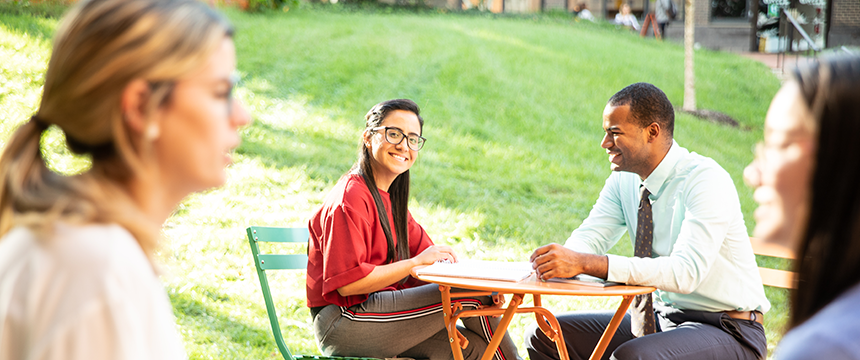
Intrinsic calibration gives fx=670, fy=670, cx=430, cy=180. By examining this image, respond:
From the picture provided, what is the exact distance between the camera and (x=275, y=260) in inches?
141

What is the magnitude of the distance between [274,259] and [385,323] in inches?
29.9

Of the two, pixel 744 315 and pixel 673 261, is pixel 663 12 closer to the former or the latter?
pixel 744 315

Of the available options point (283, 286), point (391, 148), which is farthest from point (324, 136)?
point (391, 148)

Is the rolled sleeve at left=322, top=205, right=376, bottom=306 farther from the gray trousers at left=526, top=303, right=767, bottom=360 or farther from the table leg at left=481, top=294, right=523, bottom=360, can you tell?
the gray trousers at left=526, top=303, right=767, bottom=360

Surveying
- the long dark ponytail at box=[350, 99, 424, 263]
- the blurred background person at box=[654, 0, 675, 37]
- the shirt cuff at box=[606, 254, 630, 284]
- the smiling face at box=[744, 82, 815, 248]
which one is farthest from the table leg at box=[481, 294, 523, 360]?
the blurred background person at box=[654, 0, 675, 37]

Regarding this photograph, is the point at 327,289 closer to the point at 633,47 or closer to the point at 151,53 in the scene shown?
the point at 151,53

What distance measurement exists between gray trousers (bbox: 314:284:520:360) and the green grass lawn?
167 centimetres

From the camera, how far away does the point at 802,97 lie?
1.26m

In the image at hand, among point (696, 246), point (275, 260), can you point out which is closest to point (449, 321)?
point (275, 260)

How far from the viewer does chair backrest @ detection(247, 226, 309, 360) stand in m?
3.32

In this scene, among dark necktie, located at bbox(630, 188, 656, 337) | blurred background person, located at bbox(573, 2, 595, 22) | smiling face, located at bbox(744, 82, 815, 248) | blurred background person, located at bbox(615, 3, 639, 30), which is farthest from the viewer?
blurred background person, located at bbox(615, 3, 639, 30)

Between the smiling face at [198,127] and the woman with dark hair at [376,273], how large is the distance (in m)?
1.87

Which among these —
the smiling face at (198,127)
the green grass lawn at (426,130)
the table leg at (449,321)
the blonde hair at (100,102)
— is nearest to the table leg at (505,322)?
the table leg at (449,321)

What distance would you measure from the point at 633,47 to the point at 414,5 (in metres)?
6.82
